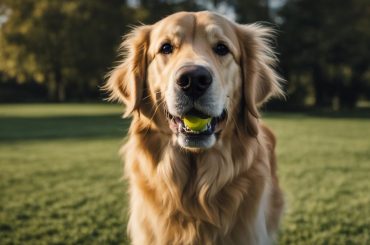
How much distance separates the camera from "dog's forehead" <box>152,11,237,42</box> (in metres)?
3.67

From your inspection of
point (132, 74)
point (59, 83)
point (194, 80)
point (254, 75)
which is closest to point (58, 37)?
point (59, 83)

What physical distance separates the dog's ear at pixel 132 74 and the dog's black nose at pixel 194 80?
0.79 meters

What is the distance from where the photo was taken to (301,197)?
6.30 metres

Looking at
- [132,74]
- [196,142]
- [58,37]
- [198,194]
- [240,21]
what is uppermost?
[240,21]

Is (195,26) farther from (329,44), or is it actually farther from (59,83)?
(59,83)

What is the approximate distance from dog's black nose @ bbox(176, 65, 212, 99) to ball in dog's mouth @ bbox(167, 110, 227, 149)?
205mm

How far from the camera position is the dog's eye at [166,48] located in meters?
3.74

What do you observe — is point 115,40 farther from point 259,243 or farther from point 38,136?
point 259,243

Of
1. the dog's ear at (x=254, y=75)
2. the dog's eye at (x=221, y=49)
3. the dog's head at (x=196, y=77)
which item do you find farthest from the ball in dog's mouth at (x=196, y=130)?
the dog's eye at (x=221, y=49)

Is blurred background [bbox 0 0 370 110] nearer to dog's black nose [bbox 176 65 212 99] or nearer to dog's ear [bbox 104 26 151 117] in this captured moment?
dog's ear [bbox 104 26 151 117]

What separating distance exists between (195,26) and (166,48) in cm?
31

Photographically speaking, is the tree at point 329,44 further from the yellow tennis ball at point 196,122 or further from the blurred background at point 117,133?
the yellow tennis ball at point 196,122

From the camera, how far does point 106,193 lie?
662 centimetres

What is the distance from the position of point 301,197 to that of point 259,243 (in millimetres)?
2983
